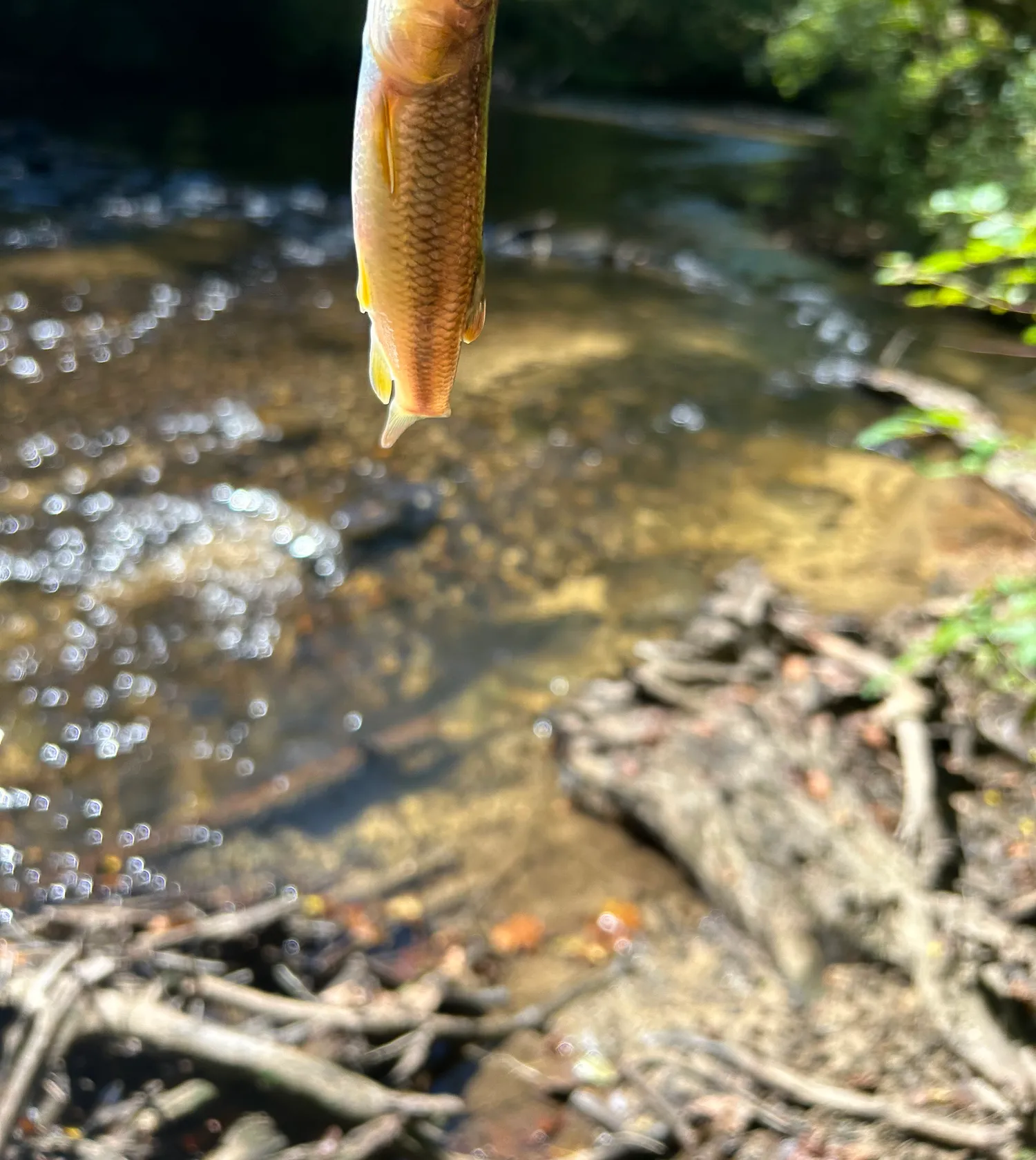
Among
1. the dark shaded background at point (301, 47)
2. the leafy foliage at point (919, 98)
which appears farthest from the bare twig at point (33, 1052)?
the dark shaded background at point (301, 47)

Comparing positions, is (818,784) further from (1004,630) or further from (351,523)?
(351,523)

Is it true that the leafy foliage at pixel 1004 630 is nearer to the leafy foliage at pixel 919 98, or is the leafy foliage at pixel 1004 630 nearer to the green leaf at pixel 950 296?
the green leaf at pixel 950 296

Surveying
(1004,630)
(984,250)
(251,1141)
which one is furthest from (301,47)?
(251,1141)

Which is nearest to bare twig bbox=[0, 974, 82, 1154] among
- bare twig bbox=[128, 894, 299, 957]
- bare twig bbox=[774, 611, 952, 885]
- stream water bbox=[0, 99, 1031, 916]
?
bare twig bbox=[128, 894, 299, 957]

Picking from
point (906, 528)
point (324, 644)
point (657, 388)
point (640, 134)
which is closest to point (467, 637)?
point (324, 644)

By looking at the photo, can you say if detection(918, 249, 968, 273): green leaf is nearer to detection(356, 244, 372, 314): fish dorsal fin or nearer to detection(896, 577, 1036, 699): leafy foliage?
detection(896, 577, 1036, 699): leafy foliage

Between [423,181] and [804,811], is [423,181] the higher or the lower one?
the higher one
